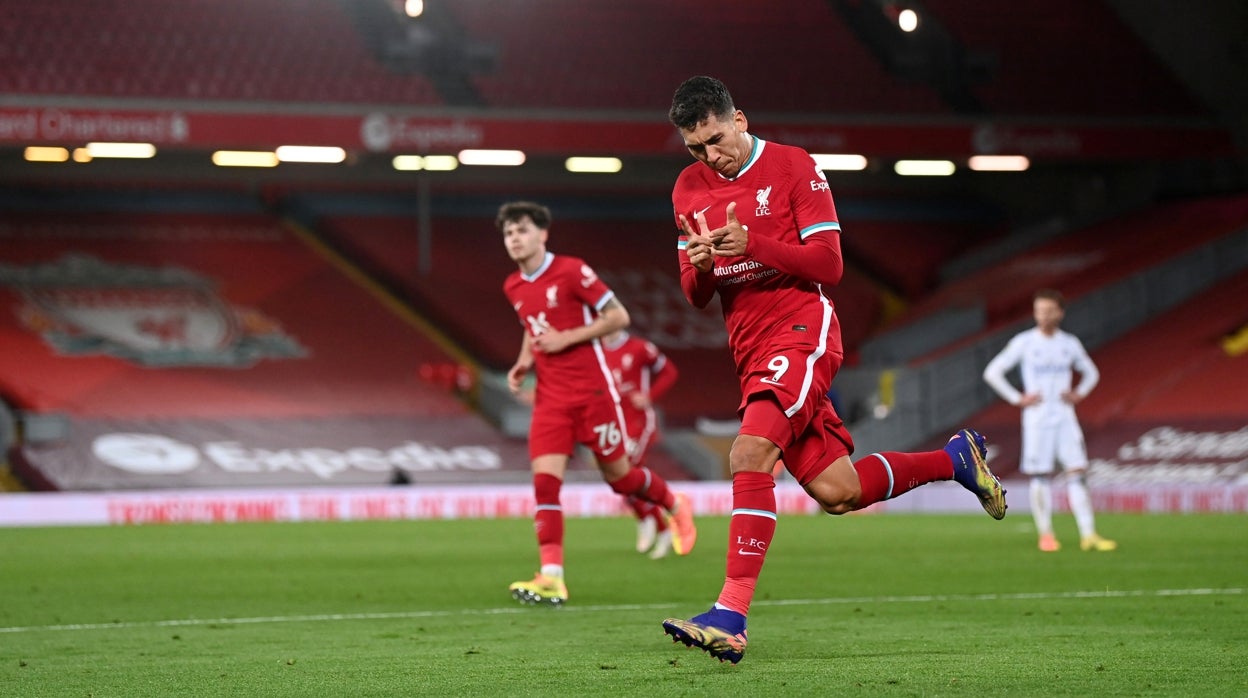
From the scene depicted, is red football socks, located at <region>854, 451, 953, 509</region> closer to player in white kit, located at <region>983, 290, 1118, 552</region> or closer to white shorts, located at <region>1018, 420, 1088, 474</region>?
player in white kit, located at <region>983, 290, 1118, 552</region>

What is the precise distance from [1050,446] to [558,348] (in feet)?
19.0

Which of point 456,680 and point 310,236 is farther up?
point 310,236

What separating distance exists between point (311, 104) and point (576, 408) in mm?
16861

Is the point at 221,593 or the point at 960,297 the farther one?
the point at 960,297

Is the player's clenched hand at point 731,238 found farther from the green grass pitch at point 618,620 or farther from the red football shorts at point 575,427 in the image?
the red football shorts at point 575,427

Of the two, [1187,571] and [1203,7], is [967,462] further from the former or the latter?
[1203,7]

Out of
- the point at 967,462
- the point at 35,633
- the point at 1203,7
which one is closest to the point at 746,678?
the point at 967,462

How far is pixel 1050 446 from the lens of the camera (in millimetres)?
14078

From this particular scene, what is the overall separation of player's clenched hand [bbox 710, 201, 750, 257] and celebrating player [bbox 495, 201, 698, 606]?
12.3 ft

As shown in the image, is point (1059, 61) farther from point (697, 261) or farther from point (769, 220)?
point (697, 261)

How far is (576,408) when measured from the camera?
10.2m

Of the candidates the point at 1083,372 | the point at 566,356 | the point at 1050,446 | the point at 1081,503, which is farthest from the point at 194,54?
the point at 566,356

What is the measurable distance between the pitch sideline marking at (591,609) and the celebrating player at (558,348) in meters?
1.00

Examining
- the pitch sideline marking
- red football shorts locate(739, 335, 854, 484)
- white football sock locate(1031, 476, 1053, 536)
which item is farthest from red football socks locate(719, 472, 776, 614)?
white football sock locate(1031, 476, 1053, 536)
